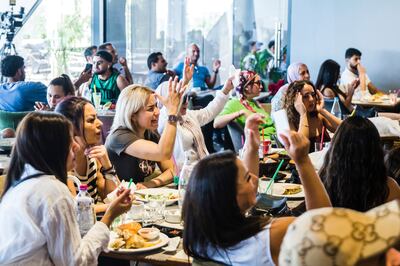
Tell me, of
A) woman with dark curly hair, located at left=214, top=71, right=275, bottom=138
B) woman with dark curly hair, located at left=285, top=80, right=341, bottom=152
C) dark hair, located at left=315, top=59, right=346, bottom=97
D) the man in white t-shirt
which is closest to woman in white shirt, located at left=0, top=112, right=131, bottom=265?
woman with dark curly hair, located at left=285, top=80, right=341, bottom=152

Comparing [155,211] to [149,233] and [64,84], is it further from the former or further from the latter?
[64,84]

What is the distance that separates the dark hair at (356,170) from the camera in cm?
253

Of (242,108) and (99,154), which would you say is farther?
(242,108)

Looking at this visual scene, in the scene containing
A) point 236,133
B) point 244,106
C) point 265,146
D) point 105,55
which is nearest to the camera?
point 265,146

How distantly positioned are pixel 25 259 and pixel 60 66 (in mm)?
7864

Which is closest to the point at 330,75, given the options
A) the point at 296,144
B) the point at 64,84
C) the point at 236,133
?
the point at 236,133

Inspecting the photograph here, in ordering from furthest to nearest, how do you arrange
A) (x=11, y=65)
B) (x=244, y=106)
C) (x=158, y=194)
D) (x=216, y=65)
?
A: (x=216, y=65) < (x=11, y=65) < (x=244, y=106) < (x=158, y=194)

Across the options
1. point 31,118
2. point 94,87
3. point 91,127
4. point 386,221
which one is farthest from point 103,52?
point 386,221

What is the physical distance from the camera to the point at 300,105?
15.2 feet

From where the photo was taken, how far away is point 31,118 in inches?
87.0

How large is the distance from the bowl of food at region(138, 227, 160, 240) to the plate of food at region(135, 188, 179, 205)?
0.46 metres

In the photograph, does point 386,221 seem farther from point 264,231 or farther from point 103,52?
point 103,52

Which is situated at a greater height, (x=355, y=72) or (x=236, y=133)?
(x=355, y=72)

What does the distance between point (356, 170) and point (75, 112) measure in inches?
57.9
